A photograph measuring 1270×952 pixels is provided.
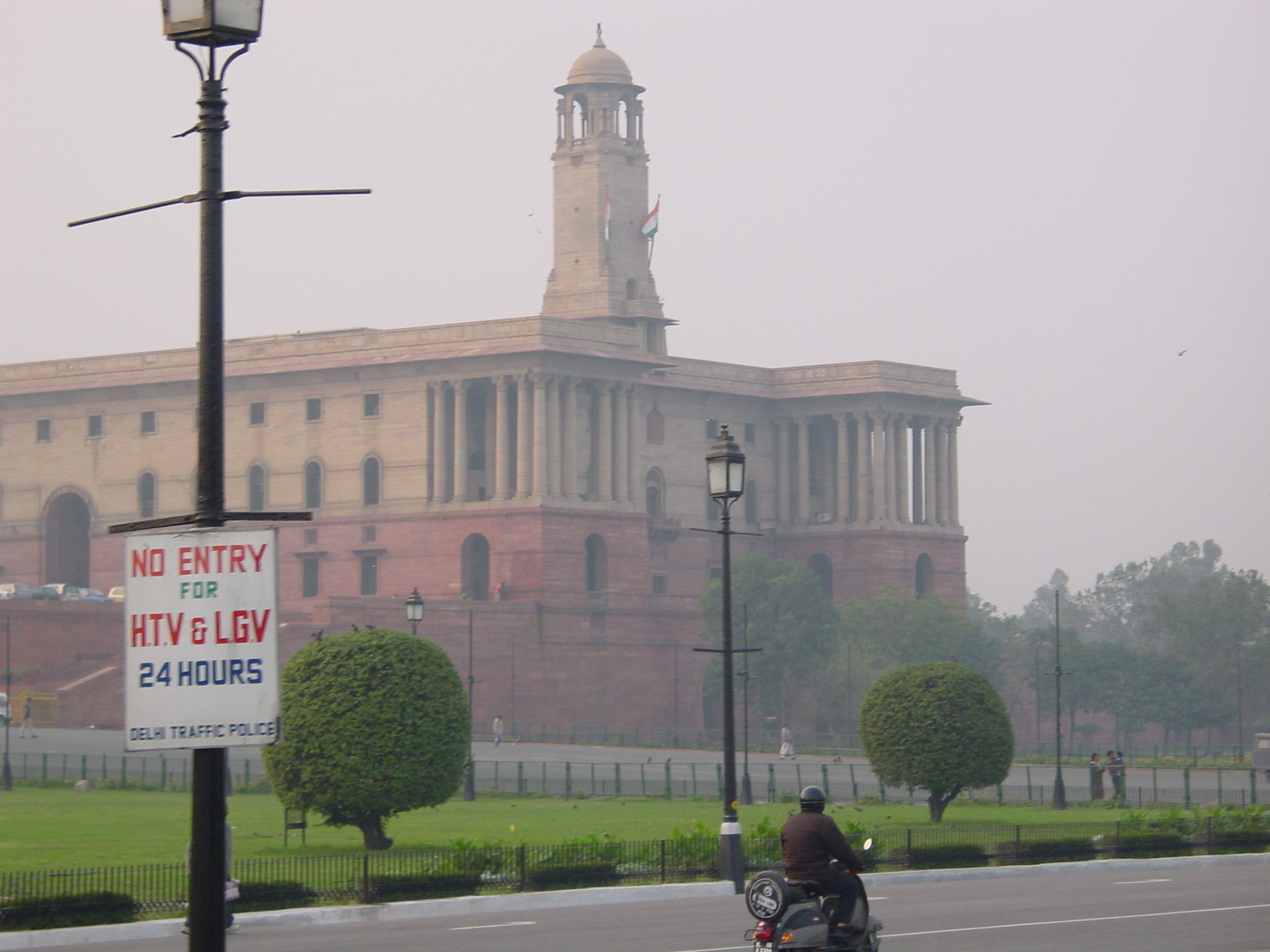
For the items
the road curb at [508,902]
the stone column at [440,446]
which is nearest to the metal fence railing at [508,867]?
the road curb at [508,902]

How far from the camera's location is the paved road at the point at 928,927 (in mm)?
19750

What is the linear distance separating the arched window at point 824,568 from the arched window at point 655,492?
962cm

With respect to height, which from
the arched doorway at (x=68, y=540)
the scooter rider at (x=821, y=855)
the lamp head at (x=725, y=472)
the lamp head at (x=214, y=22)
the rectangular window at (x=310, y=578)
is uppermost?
the arched doorway at (x=68, y=540)

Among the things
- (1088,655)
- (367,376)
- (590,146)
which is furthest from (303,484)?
(1088,655)

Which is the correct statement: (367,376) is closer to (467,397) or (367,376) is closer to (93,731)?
(467,397)

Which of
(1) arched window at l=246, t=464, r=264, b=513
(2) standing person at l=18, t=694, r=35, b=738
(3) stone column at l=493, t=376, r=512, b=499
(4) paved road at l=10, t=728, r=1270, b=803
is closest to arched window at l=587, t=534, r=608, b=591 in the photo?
(3) stone column at l=493, t=376, r=512, b=499

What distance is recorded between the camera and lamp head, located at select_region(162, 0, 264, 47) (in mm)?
10922

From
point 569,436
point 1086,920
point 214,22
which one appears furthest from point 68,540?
point 214,22

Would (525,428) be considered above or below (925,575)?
above

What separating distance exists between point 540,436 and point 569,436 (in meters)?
2.11

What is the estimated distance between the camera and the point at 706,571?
106 metres

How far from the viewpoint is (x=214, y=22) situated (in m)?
10.9

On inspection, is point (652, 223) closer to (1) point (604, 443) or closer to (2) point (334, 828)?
(1) point (604, 443)

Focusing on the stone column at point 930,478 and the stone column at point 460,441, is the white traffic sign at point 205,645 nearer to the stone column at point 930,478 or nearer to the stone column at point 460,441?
the stone column at point 460,441
